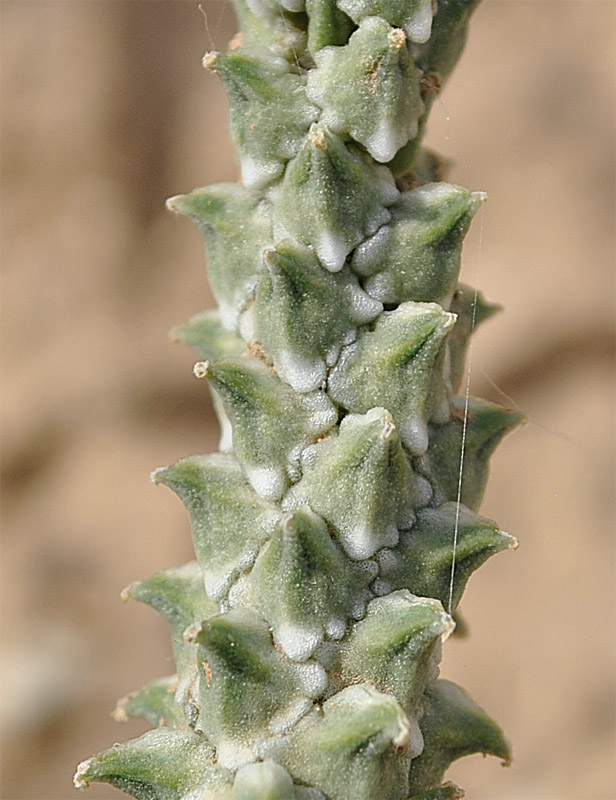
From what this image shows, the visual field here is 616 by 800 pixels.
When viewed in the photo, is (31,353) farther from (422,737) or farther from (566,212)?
(422,737)

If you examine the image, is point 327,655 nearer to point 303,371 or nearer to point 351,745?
point 351,745

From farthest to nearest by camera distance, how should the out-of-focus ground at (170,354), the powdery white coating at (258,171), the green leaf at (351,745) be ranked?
the out-of-focus ground at (170,354), the powdery white coating at (258,171), the green leaf at (351,745)

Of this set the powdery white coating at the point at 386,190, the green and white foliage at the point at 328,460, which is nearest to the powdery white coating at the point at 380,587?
the green and white foliage at the point at 328,460

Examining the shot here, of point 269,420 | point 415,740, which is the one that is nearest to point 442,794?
point 415,740

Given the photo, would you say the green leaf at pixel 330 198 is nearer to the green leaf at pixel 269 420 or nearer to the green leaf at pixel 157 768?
the green leaf at pixel 269 420

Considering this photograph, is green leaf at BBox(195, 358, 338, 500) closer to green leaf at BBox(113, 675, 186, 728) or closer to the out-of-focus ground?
green leaf at BBox(113, 675, 186, 728)

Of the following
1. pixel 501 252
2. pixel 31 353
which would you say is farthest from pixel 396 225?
pixel 31 353
